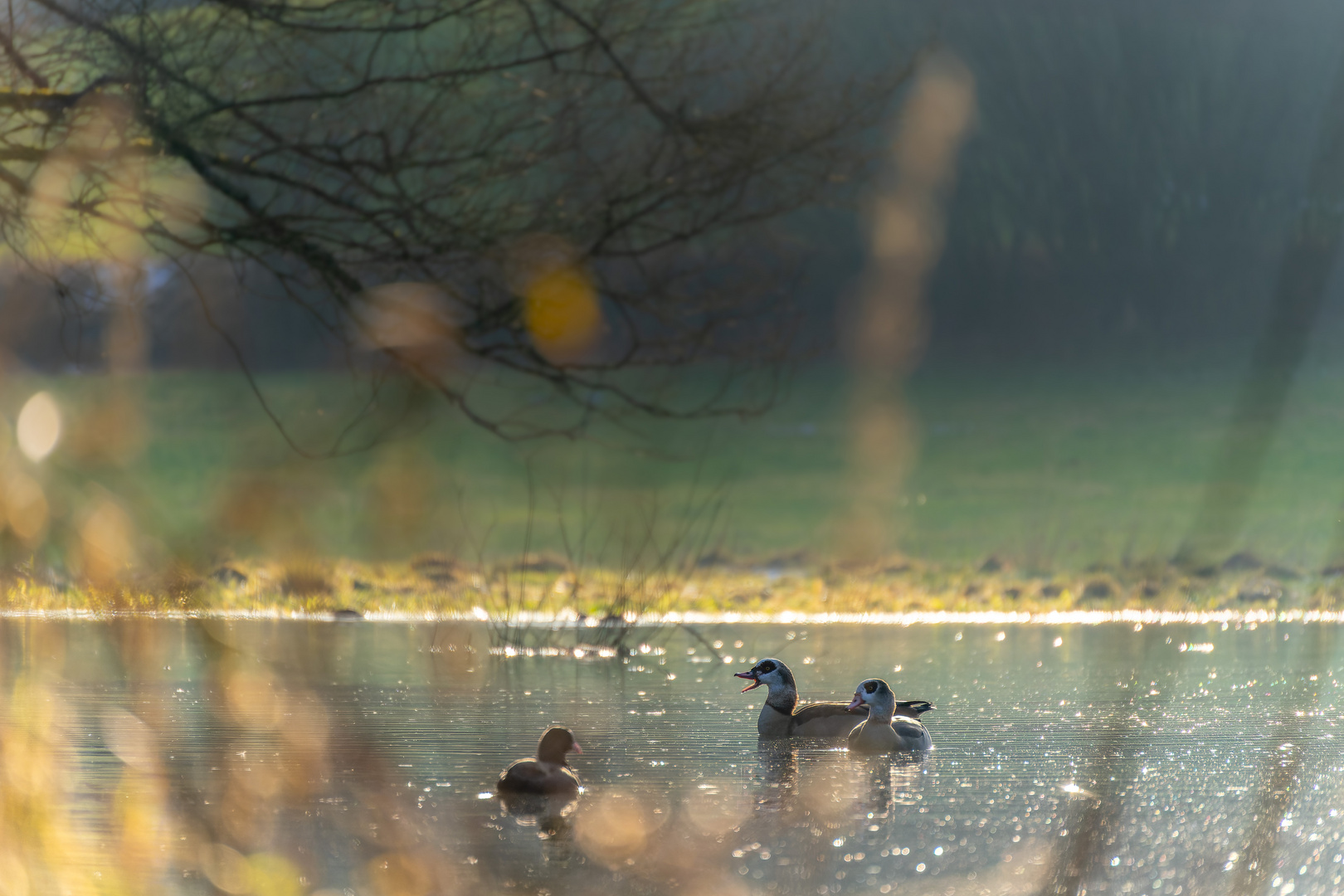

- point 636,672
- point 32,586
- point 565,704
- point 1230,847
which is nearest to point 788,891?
point 1230,847

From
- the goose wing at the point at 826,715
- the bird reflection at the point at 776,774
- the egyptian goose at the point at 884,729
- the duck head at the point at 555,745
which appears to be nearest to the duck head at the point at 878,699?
the egyptian goose at the point at 884,729

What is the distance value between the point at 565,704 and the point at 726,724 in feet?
2.42

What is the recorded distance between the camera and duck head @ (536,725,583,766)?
4.99m

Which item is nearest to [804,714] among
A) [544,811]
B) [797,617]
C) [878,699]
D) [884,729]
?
[878,699]

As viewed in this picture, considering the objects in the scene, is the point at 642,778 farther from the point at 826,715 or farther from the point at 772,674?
the point at 772,674

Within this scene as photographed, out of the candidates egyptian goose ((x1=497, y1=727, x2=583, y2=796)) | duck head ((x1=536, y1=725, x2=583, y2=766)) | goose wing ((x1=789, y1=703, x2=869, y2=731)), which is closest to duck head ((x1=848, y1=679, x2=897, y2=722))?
goose wing ((x1=789, y1=703, x2=869, y2=731))

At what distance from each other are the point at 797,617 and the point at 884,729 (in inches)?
206

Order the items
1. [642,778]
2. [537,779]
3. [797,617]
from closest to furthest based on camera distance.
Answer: [537,779]
[642,778]
[797,617]

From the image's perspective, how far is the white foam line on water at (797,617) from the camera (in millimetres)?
9258

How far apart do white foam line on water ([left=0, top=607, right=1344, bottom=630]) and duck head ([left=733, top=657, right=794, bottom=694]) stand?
78.8 inches

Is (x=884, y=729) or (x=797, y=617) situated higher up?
(x=797, y=617)

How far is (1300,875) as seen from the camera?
3.91m

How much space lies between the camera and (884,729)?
5.79 m

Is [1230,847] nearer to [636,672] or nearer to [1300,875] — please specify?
[1300,875]
